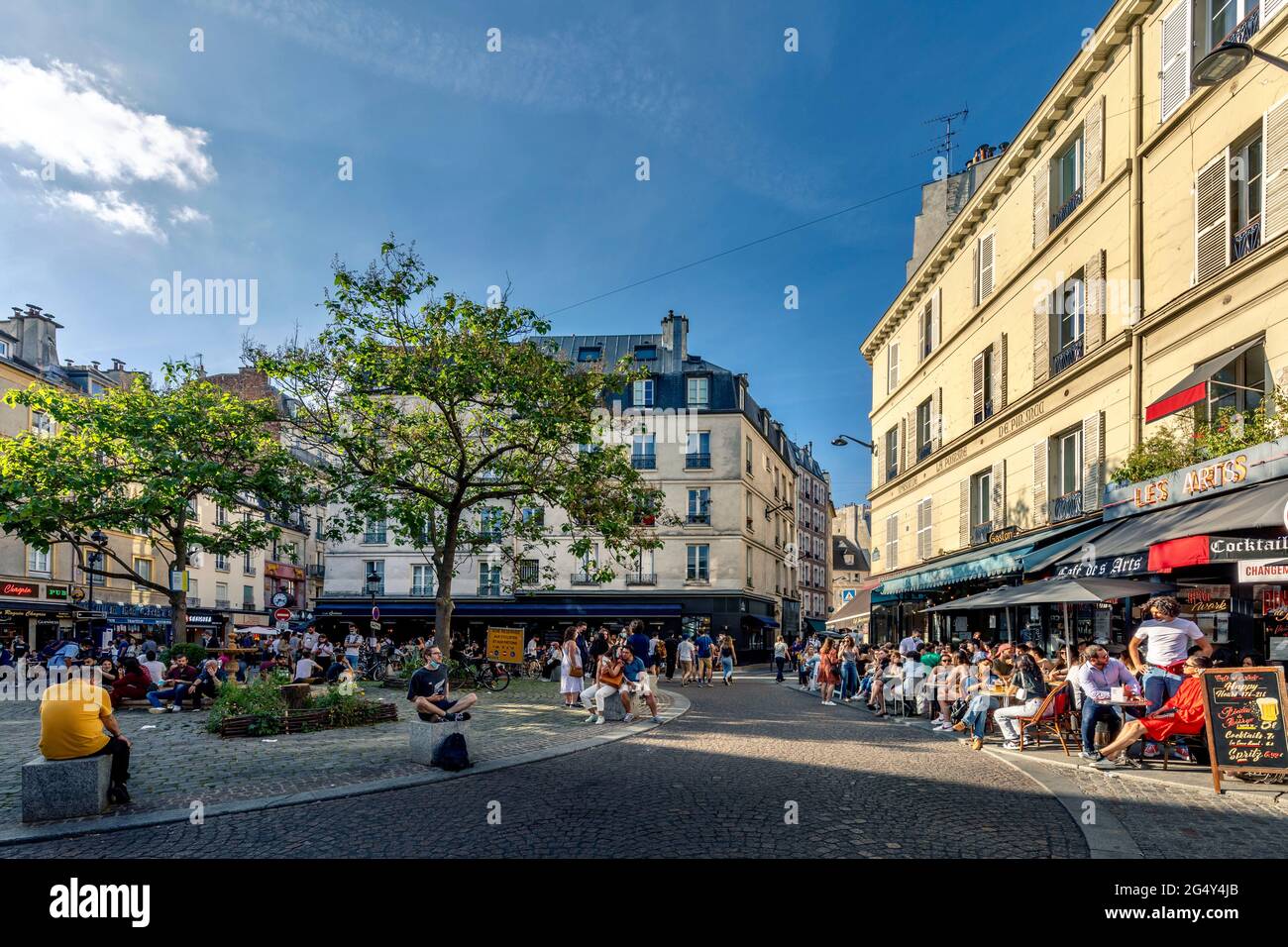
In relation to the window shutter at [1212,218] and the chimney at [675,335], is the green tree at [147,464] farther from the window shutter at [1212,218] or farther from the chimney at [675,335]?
the chimney at [675,335]

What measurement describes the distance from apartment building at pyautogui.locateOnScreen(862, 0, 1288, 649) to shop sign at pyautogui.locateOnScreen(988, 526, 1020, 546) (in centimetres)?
5

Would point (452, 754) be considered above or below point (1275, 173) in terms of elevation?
below

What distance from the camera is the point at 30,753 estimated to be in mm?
11008

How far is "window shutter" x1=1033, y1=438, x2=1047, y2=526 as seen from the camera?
1905 centimetres

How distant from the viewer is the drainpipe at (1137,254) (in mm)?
15797

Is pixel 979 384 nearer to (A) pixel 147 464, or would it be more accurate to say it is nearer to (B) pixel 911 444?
(B) pixel 911 444

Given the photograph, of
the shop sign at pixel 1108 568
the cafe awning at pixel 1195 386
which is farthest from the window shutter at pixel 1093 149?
the shop sign at pixel 1108 568

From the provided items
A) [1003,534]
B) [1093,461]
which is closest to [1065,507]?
[1093,461]

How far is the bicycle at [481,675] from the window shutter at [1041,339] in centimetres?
1442

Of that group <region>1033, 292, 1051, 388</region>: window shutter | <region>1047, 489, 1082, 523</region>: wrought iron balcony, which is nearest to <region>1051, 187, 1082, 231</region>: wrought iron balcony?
<region>1033, 292, 1051, 388</region>: window shutter

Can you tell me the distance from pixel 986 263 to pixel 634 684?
602 inches

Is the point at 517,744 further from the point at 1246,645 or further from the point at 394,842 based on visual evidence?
the point at 1246,645

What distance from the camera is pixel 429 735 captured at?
32.2 ft
